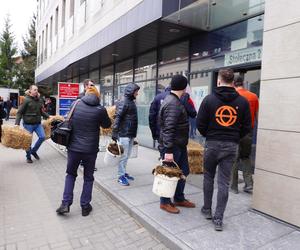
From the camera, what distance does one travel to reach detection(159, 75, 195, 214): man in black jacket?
3.85 m

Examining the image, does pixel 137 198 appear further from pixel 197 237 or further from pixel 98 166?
pixel 98 166

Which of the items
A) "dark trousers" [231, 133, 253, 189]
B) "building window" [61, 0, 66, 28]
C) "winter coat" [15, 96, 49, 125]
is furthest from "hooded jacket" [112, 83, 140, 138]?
"building window" [61, 0, 66, 28]

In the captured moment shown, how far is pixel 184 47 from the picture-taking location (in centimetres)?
877

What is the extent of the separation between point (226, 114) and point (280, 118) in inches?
31.9

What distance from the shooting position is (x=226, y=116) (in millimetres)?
3574

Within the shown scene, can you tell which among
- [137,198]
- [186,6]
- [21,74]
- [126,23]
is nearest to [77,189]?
[137,198]

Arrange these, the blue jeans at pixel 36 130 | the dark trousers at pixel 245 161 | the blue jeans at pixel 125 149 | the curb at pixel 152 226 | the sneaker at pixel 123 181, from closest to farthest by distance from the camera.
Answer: the curb at pixel 152 226
the dark trousers at pixel 245 161
the blue jeans at pixel 125 149
the sneaker at pixel 123 181
the blue jeans at pixel 36 130

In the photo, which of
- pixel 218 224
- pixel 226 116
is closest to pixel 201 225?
pixel 218 224

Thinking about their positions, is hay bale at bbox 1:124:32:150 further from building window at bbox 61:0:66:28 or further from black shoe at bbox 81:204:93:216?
building window at bbox 61:0:66:28

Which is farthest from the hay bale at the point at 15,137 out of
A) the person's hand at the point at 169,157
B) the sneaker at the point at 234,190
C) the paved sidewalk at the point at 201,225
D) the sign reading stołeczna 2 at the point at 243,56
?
the sign reading stołeczna 2 at the point at 243,56

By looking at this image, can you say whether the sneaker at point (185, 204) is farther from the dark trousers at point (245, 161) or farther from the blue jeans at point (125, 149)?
the blue jeans at point (125, 149)

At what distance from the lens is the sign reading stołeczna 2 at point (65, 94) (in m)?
8.92

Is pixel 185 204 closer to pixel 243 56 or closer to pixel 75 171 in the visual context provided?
pixel 75 171

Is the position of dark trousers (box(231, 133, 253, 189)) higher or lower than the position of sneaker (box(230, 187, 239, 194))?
higher
